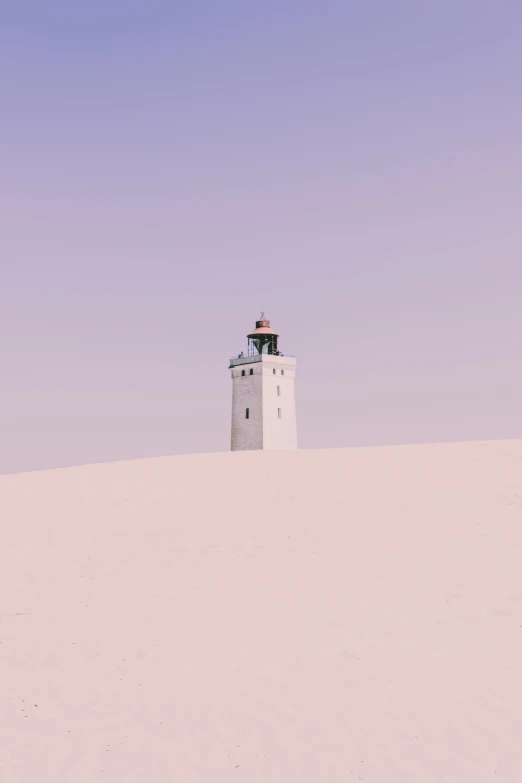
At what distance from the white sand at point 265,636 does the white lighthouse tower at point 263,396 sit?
1121 inches

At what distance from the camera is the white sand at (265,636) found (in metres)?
8.70

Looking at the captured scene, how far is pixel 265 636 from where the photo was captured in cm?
1199

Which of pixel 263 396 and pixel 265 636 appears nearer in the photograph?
pixel 265 636

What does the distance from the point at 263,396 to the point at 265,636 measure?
39937 mm

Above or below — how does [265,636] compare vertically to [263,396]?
below

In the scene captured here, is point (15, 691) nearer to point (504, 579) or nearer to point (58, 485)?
point (504, 579)

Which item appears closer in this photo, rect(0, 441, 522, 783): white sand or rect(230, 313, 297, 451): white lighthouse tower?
rect(0, 441, 522, 783): white sand

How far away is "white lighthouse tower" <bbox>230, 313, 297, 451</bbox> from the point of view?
170ft

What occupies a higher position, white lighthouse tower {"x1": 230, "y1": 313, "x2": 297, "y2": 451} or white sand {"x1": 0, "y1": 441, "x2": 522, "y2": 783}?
white lighthouse tower {"x1": 230, "y1": 313, "x2": 297, "y2": 451}

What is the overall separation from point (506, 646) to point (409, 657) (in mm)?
1790

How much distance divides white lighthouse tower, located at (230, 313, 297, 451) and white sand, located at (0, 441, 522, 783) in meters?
28.5

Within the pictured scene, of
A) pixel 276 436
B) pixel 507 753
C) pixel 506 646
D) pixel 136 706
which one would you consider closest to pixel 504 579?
pixel 506 646

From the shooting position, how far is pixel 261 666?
35.8 feet

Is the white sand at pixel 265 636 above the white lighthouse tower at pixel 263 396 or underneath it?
underneath
